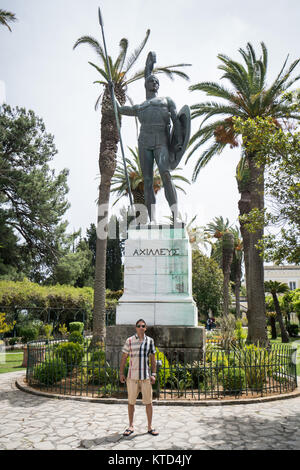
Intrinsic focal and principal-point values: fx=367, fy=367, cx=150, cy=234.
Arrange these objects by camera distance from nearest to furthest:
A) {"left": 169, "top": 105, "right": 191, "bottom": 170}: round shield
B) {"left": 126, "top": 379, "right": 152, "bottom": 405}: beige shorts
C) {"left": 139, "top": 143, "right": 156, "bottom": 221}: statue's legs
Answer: {"left": 126, "top": 379, "right": 152, "bottom": 405}: beige shorts
{"left": 169, "top": 105, "right": 191, "bottom": 170}: round shield
{"left": 139, "top": 143, "right": 156, "bottom": 221}: statue's legs

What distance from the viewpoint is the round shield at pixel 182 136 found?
838 centimetres

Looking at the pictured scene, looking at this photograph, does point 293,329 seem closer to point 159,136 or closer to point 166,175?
point 166,175

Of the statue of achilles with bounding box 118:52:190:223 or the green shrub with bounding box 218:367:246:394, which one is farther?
the statue of achilles with bounding box 118:52:190:223

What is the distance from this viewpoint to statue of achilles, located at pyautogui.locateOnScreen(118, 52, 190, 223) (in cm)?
845

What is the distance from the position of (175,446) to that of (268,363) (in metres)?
3.61

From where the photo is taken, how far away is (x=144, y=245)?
316 inches

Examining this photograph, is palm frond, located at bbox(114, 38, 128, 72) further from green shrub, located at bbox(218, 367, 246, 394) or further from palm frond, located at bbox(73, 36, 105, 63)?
green shrub, located at bbox(218, 367, 246, 394)

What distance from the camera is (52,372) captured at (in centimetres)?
712

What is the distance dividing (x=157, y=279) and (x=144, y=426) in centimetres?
348

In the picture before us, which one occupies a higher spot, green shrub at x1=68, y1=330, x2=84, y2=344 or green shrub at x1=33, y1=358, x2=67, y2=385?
green shrub at x1=68, y1=330, x2=84, y2=344

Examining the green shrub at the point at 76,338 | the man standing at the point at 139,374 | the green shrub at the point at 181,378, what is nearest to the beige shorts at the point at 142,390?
the man standing at the point at 139,374

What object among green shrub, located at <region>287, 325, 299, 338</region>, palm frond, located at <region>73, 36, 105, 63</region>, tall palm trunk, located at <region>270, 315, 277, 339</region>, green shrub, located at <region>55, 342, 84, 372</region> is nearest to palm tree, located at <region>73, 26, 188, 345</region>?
palm frond, located at <region>73, 36, 105, 63</region>

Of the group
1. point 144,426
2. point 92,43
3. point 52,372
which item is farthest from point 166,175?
point 92,43

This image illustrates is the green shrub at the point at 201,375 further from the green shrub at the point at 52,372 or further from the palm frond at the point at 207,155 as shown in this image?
the palm frond at the point at 207,155
